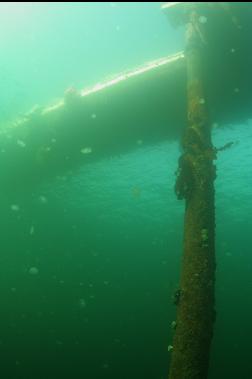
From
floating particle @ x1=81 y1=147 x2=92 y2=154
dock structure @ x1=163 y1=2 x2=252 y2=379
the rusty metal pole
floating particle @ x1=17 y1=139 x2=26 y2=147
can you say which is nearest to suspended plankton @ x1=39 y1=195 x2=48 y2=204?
floating particle @ x1=81 y1=147 x2=92 y2=154

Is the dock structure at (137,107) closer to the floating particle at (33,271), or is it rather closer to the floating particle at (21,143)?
the floating particle at (21,143)

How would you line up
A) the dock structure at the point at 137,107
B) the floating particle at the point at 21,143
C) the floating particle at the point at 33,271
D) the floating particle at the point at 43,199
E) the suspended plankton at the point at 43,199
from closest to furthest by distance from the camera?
1. the dock structure at the point at 137,107
2. the floating particle at the point at 21,143
3. the suspended plankton at the point at 43,199
4. the floating particle at the point at 43,199
5. the floating particle at the point at 33,271

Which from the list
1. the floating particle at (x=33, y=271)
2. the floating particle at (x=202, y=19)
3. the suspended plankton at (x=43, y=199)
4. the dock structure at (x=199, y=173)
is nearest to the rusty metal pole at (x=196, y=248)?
the dock structure at (x=199, y=173)

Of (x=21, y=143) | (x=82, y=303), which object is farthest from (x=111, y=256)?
(x=21, y=143)

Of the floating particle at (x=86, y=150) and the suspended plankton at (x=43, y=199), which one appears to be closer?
the floating particle at (x=86, y=150)

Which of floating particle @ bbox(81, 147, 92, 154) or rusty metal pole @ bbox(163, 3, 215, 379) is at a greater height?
floating particle @ bbox(81, 147, 92, 154)

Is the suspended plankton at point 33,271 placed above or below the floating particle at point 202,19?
below

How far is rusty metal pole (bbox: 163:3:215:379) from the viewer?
13.1 ft

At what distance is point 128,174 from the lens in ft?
49.1

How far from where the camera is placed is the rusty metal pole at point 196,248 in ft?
13.1

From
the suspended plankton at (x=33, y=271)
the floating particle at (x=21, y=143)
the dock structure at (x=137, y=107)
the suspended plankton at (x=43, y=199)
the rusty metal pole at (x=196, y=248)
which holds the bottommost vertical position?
the rusty metal pole at (x=196, y=248)

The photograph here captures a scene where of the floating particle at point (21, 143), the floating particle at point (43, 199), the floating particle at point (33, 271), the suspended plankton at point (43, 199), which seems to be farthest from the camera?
the floating particle at point (33, 271)

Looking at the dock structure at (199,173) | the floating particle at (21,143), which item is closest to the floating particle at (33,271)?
the floating particle at (21,143)

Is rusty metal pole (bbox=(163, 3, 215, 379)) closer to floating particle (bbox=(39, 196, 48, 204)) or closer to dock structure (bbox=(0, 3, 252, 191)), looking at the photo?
dock structure (bbox=(0, 3, 252, 191))
